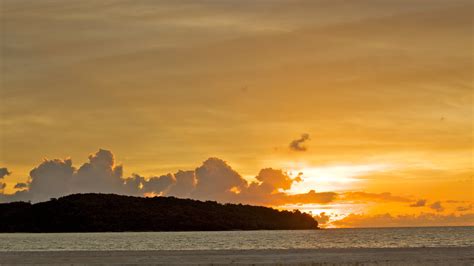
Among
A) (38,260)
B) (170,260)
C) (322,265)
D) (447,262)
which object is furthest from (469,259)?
(38,260)

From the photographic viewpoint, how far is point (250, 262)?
75.5 m

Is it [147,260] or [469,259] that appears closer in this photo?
[469,259]

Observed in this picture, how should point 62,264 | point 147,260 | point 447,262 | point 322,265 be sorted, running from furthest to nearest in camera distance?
point 147,260 < point 62,264 < point 447,262 < point 322,265

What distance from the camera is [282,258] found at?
83.5 m

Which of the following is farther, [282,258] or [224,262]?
[282,258]

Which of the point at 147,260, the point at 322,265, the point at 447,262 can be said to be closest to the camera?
the point at 322,265

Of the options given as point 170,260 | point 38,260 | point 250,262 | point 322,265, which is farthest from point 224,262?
point 38,260

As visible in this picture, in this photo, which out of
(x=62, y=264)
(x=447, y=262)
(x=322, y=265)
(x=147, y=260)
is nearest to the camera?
(x=322, y=265)

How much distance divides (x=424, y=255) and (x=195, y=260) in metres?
26.0

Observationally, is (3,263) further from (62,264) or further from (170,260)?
(170,260)

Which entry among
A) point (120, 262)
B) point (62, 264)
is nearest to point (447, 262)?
point (120, 262)

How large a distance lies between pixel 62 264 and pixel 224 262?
16.4 metres

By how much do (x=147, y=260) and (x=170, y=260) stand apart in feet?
8.27

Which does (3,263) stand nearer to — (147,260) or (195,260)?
(147,260)
